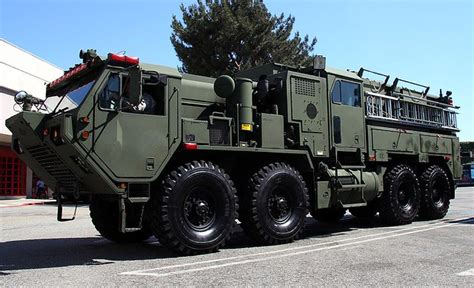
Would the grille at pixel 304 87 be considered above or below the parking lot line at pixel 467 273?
above

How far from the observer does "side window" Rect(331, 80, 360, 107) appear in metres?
10.2

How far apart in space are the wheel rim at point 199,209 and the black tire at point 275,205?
0.79 metres

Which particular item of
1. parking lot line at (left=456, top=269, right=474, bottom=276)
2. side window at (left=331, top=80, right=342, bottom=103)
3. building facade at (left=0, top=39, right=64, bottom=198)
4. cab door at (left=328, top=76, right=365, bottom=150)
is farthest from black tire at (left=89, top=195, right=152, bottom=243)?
building facade at (left=0, top=39, right=64, bottom=198)

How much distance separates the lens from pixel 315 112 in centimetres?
954

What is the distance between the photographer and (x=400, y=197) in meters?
11.7

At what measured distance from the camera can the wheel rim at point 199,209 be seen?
747 centimetres

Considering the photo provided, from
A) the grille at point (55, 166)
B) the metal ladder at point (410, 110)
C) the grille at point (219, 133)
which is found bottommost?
the grille at point (55, 166)

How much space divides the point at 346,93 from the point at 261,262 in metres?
5.08

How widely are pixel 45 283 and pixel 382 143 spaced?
8196mm

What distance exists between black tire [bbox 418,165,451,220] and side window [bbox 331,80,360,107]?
3502mm

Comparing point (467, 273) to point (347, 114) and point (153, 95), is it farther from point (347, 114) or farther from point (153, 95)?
point (153, 95)

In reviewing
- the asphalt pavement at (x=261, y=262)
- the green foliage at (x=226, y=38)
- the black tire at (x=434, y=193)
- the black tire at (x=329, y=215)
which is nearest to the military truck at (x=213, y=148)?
the asphalt pavement at (x=261, y=262)

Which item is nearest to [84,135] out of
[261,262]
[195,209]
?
[195,209]

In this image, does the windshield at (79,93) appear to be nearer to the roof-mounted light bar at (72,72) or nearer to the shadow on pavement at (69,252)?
the roof-mounted light bar at (72,72)
